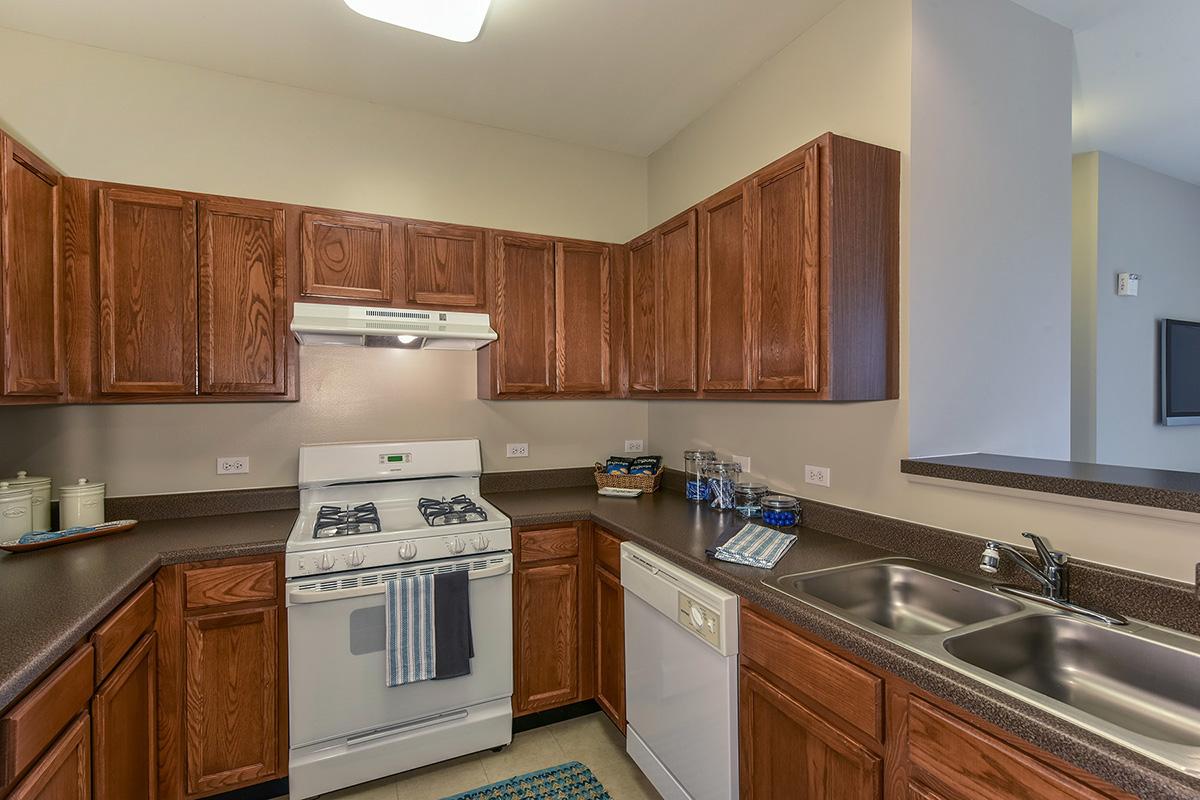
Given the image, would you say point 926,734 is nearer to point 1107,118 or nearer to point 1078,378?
point 1078,378

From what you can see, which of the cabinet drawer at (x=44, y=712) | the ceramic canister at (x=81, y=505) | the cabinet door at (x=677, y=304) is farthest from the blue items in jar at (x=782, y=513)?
the ceramic canister at (x=81, y=505)

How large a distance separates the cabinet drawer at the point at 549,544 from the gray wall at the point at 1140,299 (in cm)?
291

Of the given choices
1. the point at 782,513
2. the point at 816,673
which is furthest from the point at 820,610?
the point at 782,513

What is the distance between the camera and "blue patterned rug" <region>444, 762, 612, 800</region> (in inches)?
79.8

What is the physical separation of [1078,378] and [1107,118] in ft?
4.38

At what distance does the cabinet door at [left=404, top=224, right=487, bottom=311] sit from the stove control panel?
42.2 inches

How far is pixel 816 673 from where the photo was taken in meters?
1.32

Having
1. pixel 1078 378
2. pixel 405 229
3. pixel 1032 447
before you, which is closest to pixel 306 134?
pixel 405 229

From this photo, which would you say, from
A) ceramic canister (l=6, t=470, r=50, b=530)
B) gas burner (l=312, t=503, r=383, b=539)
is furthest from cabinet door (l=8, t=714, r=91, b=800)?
ceramic canister (l=6, t=470, r=50, b=530)

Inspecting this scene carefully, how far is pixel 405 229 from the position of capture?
2.52m

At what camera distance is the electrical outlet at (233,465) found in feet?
8.05

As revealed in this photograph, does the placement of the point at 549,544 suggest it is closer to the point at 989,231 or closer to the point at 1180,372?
the point at 989,231

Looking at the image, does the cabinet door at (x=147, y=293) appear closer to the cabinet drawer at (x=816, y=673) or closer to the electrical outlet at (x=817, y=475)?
the cabinet drawer at (x=816, y=673)

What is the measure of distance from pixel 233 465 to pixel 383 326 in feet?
3.27
